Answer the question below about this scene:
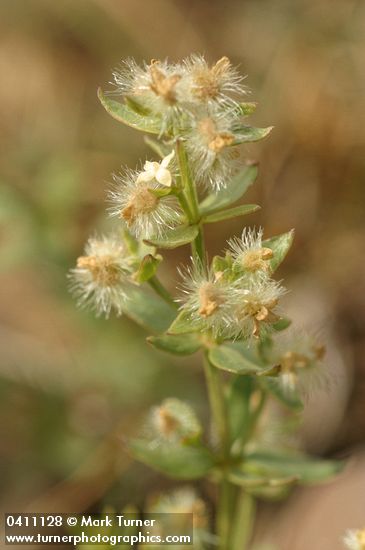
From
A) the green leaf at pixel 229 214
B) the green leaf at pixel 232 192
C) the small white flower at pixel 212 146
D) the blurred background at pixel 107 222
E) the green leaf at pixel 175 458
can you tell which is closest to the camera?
the small white flower at pixel 212 146

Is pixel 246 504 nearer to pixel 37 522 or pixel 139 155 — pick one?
pixel 37 522

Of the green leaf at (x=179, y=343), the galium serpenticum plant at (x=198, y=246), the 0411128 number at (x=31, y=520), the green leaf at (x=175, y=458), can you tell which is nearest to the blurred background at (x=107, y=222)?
the 0411128 number at (x=31, y=520)

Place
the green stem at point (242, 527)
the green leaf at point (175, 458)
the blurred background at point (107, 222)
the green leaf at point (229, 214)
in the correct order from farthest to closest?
the blurred background at point (107, 222)
the green stem at point (242, 527)
the green leaf at point (175, 458)
the green leaf at point (229, 214)

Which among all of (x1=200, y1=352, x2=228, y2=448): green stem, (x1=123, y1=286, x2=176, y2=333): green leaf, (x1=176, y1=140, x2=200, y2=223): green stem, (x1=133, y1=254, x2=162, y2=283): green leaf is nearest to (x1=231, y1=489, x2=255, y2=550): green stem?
(x1=200, y1=352, x2=228, y2=448): green stem

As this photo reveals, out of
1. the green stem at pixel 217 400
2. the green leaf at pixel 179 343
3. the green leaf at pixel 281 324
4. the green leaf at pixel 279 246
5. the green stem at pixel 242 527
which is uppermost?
the green leaf at pixel 279 246

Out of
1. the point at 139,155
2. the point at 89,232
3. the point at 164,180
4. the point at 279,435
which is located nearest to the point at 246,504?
the point at 279,435

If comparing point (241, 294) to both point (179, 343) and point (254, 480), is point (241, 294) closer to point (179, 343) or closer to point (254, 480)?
point (179, 343)

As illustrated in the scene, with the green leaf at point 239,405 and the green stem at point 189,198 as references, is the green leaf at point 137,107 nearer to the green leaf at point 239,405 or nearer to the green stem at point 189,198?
the green stem at point 189,198

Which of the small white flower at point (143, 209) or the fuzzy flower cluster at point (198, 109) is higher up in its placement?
the fuzzy flower cluster at point (198, 109)
